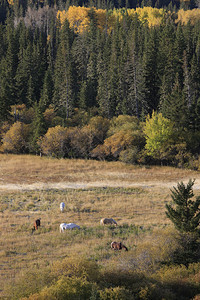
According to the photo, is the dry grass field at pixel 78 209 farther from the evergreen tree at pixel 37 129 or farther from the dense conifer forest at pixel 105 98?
the dense conifer forest at pixel 105 98

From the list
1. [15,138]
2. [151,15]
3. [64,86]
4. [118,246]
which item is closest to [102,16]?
[151,15]

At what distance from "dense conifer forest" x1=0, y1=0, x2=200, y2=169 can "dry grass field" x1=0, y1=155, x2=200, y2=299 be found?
12.0 ft

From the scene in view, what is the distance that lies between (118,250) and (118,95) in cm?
5212

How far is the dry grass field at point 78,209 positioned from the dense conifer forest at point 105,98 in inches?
144

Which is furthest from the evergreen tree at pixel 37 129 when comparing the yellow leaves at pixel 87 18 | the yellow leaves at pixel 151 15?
the yellow leaves at pixel 151 15

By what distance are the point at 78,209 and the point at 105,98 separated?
40414 mm

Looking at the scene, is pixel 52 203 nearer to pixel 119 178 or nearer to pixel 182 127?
pixel 119 178

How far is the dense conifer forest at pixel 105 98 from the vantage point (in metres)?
49.0

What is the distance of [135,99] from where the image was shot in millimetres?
61250

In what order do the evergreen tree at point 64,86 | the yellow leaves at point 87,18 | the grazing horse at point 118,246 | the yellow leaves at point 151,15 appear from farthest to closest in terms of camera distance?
the yellow leaves at point 151,15 → the yellow leaves at point 87,18 → the evergreen tree at point 64,86 → the grazing horse at point 118,246

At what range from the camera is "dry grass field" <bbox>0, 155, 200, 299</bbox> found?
15281 mm

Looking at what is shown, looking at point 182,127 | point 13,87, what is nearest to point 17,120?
point 13,87

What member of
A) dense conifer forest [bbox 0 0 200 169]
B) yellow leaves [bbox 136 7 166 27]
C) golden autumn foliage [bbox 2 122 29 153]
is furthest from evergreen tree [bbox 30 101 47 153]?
yellow leaves [bbox 136 7 166 27]

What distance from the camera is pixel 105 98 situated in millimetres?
62875
